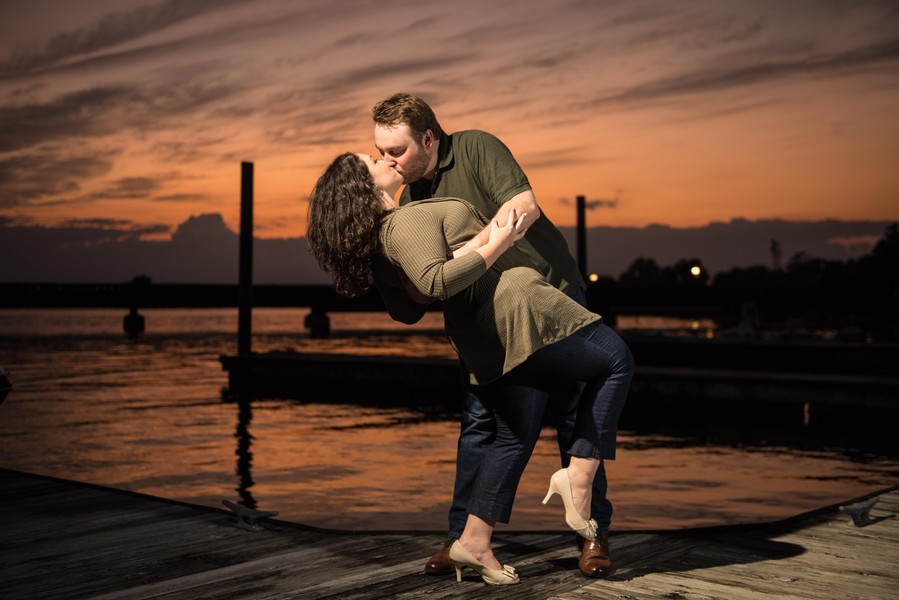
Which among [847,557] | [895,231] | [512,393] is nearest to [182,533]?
[512,393]

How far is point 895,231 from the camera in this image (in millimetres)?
66438

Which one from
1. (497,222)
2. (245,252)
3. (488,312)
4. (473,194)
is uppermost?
(245,252)

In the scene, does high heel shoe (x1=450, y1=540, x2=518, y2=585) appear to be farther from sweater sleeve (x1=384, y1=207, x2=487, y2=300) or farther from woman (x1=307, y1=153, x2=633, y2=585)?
sweater sleeve (x1=384, y1=207, x2=487, y2=300)

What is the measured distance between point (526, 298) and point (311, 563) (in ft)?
4.58

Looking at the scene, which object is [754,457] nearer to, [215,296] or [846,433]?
[846,433]

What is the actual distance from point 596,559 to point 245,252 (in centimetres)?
1680

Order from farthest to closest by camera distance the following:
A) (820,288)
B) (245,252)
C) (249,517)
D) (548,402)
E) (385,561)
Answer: (820,288) → (245,252) → (249,517) → (385,561) → (548,402)

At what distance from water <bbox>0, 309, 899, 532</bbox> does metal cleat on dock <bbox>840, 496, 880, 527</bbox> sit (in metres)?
3.20

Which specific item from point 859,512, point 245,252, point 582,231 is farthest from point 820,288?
point 859,512

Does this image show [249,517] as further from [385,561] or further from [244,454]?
[244,454]

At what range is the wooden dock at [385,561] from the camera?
3379 mm

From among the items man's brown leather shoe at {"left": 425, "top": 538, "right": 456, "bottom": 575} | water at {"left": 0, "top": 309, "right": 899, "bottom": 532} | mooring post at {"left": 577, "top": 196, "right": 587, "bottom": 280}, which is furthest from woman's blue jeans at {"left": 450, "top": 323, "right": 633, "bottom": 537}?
mooring post at {"left": 577, "top": 196, "right": 587, "bottom": 280}

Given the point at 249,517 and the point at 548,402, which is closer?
the point at 548,402

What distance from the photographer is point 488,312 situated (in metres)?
3.16
